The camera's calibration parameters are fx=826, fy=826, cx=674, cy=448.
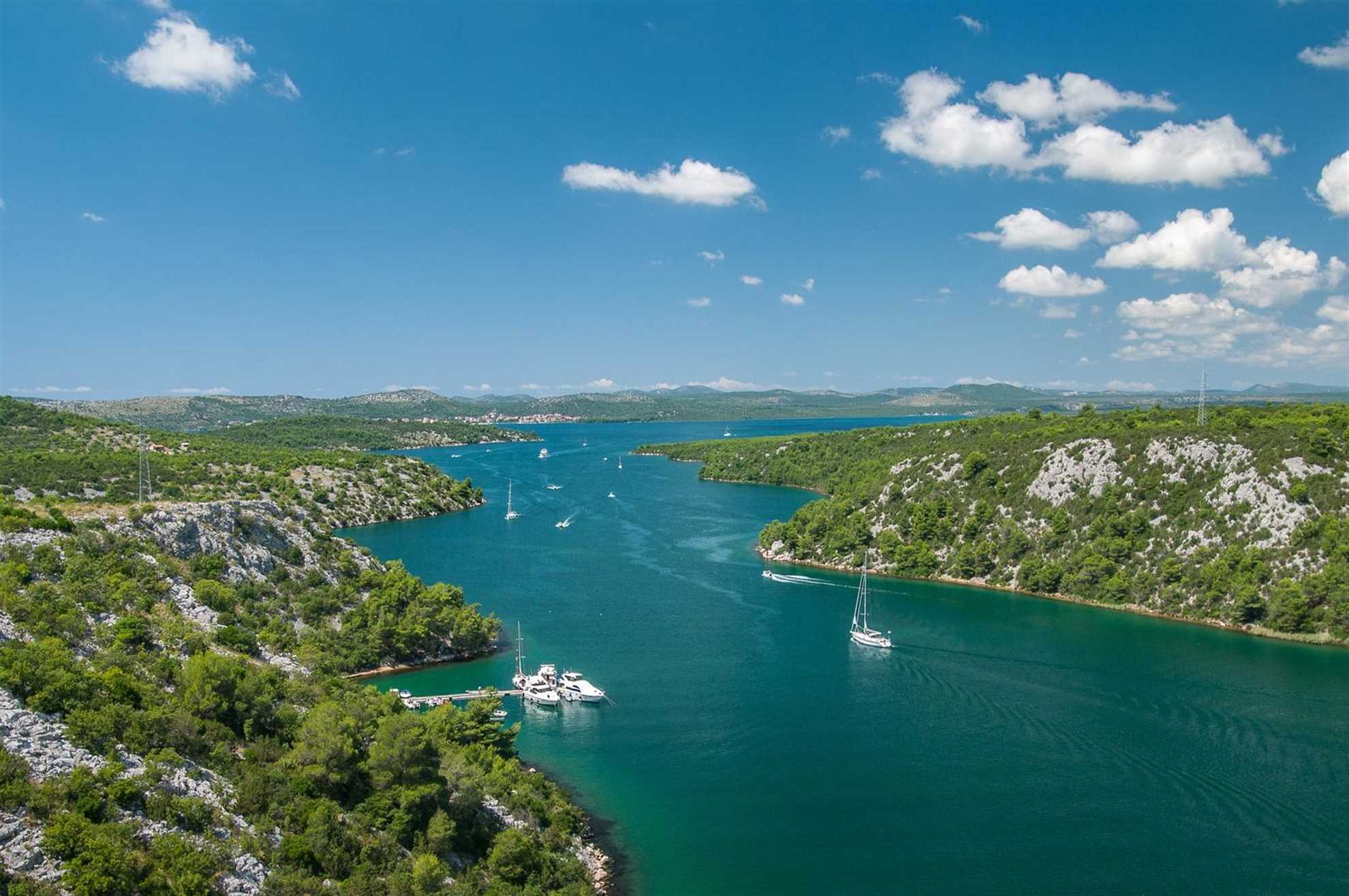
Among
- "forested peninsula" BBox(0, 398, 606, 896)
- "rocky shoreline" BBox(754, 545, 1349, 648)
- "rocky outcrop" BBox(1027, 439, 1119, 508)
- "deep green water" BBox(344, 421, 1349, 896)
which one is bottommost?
"deep green water" BBox(344, 421, 1349, 896)

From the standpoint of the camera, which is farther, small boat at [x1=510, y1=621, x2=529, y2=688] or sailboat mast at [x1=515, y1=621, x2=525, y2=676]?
sailboat mast at [x1=515, y1=621, x2=525, y2=676]

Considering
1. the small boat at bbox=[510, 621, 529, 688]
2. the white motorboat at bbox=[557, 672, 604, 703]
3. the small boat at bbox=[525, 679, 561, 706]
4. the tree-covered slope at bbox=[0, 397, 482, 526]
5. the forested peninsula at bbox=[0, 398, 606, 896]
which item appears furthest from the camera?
the tree-covered slope at bbox=[0, 397, 482, 526]

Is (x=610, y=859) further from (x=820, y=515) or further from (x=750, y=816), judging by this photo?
(x=820, y=515)

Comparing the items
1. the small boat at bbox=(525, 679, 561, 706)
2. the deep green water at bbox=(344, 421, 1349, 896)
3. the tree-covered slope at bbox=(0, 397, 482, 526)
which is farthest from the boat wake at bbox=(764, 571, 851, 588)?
the tree-covered slope at bbox=(0, 397, 482, 526)

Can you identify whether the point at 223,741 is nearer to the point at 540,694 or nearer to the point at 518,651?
the point at 540,694

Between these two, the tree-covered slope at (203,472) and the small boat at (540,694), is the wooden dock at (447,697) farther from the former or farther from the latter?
the tree-covered slope at (203,472)

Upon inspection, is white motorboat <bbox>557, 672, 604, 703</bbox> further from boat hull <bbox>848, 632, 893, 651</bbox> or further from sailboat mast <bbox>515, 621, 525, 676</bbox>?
boat hull <bbox>848, 632, 893, 651</bbox>
